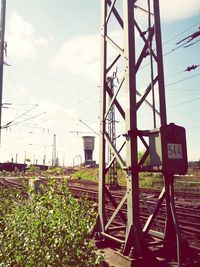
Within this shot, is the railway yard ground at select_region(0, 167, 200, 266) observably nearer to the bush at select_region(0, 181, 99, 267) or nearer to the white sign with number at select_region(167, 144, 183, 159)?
the bush at select_region(0, 181, 99, 267)

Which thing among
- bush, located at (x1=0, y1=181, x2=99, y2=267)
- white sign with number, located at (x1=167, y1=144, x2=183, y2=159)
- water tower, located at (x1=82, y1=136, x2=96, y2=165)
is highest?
water tower, located at (x1=82, y1=136, x2=96, y2=165)

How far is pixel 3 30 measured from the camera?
45.1 ft

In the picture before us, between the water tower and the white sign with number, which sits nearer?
the white sign with number

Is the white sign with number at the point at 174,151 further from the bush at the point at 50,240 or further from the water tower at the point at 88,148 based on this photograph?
the water tower at the point at 88,148

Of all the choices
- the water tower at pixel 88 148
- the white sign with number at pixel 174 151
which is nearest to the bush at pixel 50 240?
the white sign with number at pixel 174 151

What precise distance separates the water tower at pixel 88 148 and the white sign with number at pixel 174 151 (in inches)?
2295

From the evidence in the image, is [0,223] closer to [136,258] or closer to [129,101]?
[136,258]

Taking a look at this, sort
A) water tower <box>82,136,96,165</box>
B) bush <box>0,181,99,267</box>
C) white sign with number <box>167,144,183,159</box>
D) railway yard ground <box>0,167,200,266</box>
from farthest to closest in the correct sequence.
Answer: water tower <box>82,136,96,165</box> < railway yard ground <box>0,167,200,266</box> < white sign with number <box>167,144,183,159</box> < bush <box>0,181,99,267</box>

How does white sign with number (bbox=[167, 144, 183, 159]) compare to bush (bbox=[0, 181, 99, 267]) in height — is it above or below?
above

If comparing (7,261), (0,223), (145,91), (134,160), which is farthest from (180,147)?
(0,223)

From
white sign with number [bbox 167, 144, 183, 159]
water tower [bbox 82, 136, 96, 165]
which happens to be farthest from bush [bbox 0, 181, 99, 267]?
water tower [bbox 82, 136, 96, 165]

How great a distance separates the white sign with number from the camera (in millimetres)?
4391

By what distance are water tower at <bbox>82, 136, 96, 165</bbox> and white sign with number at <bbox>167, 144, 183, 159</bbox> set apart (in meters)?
58.3

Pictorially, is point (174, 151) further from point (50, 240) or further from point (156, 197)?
point (156, 197)
